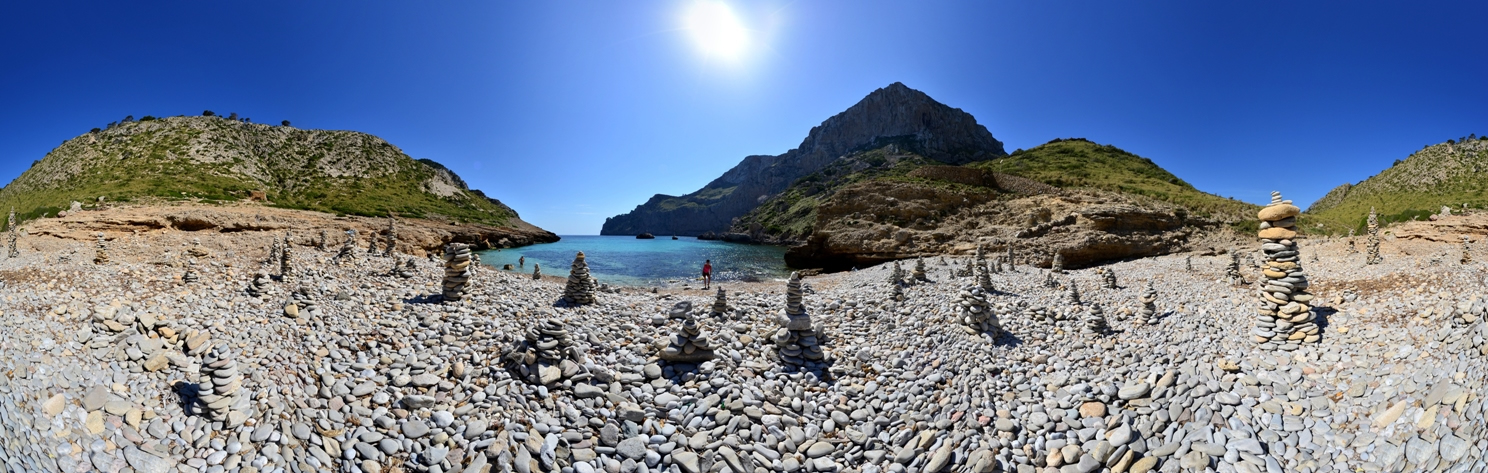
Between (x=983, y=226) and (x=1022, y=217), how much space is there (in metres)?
3.66

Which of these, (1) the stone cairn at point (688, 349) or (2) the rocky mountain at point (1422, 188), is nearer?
(1) the stone cairn at point (688, 349)

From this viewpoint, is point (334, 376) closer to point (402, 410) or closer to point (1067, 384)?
point (402, 410)

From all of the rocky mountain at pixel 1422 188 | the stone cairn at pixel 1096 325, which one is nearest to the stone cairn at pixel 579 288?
the stone cairn at pixel 1096 325

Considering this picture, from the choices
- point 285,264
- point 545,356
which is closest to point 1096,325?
point 545,356

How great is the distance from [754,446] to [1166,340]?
8.51 meters

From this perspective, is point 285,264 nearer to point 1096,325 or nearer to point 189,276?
point 189,276

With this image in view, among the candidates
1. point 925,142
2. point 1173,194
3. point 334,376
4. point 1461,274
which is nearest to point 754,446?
point 334,376

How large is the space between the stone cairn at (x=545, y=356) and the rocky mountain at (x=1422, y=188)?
54.7 metres

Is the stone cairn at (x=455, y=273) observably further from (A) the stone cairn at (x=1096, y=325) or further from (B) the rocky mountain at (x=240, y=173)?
(B) the rocky mountain at (x=240, y=173)

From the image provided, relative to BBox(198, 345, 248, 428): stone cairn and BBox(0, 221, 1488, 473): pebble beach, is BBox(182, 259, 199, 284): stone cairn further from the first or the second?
BBox(198, 345, 248, 428): stone cairn

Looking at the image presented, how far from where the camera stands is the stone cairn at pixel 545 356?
7879 millimetres

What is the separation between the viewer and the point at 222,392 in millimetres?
6578

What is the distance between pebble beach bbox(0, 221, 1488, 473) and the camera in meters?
5.45

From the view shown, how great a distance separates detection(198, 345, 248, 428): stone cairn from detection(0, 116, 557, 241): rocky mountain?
48.9m
